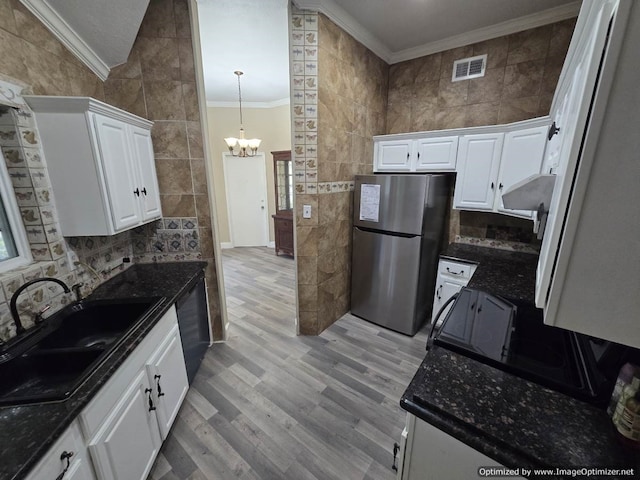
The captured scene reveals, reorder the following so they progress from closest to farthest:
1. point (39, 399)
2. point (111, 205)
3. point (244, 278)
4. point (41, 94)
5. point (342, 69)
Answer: point (39, 399)
point (41, 94)
point (111, 205)
point (342, 69)
point (244, 278)

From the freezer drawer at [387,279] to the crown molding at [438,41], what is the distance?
1904mm

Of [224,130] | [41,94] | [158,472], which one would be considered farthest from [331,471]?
[224,130]

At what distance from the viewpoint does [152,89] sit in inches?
81.1

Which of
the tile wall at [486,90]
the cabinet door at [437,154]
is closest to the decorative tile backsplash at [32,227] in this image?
the cabinet door at [437,154]

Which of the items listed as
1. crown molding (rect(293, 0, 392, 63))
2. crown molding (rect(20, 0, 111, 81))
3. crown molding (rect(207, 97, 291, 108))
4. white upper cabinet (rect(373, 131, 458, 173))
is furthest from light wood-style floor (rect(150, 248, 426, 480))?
crown molding (rect(207, 97, 291, 108))

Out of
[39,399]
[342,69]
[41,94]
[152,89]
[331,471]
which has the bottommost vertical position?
[331,471]

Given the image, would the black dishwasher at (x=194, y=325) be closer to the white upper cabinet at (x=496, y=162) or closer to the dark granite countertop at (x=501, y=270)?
the dark granite countertop at (x=501, y=270)

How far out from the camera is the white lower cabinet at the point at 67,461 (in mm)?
814

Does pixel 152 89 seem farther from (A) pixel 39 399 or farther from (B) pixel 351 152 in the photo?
(A) pixel 39 399

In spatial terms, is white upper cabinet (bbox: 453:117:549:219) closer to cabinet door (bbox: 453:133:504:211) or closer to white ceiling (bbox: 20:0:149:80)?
cabinet door (bbox: 453:133:504:211)

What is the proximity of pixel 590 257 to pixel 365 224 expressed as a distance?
7.34ft

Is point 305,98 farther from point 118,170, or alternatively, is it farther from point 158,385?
point 158,385

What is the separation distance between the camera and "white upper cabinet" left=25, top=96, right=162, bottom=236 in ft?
4.74

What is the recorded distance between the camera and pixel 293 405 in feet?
6.36
